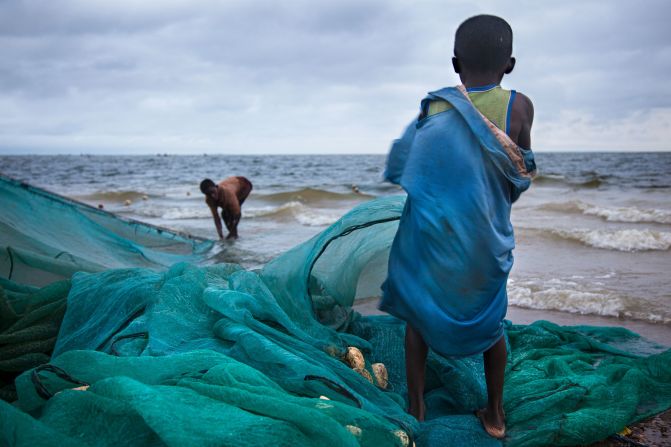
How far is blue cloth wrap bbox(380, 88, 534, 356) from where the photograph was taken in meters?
2.13

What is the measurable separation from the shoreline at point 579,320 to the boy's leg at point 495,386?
1.56 m

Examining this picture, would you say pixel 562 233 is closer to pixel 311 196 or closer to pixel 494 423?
pixel 494 423

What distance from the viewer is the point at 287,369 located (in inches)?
84.7

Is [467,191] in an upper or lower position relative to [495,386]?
upper

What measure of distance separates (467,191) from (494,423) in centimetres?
102

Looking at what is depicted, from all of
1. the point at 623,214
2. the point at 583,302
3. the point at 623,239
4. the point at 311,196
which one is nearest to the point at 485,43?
the point at 583,302

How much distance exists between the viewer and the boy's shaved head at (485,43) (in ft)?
7.13

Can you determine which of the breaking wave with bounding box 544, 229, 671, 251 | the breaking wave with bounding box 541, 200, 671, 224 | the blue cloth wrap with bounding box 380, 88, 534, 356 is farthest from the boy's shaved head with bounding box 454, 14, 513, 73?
the breaking wave with bounding box 541, 200, 671, 224

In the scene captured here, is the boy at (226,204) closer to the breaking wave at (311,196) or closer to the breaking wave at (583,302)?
the breaking wave at (583,302)

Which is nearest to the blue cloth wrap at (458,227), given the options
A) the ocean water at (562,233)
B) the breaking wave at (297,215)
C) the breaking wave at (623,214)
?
the ocean water at (562,233)

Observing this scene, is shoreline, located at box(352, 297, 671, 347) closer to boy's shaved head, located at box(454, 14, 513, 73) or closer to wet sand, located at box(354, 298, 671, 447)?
wet sand, located at box(354, 298, 671, 447)

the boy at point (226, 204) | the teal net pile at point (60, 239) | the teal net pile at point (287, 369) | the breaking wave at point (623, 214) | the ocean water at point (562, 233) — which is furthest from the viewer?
the breaking wave at point (623, 214)

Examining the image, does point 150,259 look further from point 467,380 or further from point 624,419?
point 624,419

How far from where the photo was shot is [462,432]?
7.53ft
